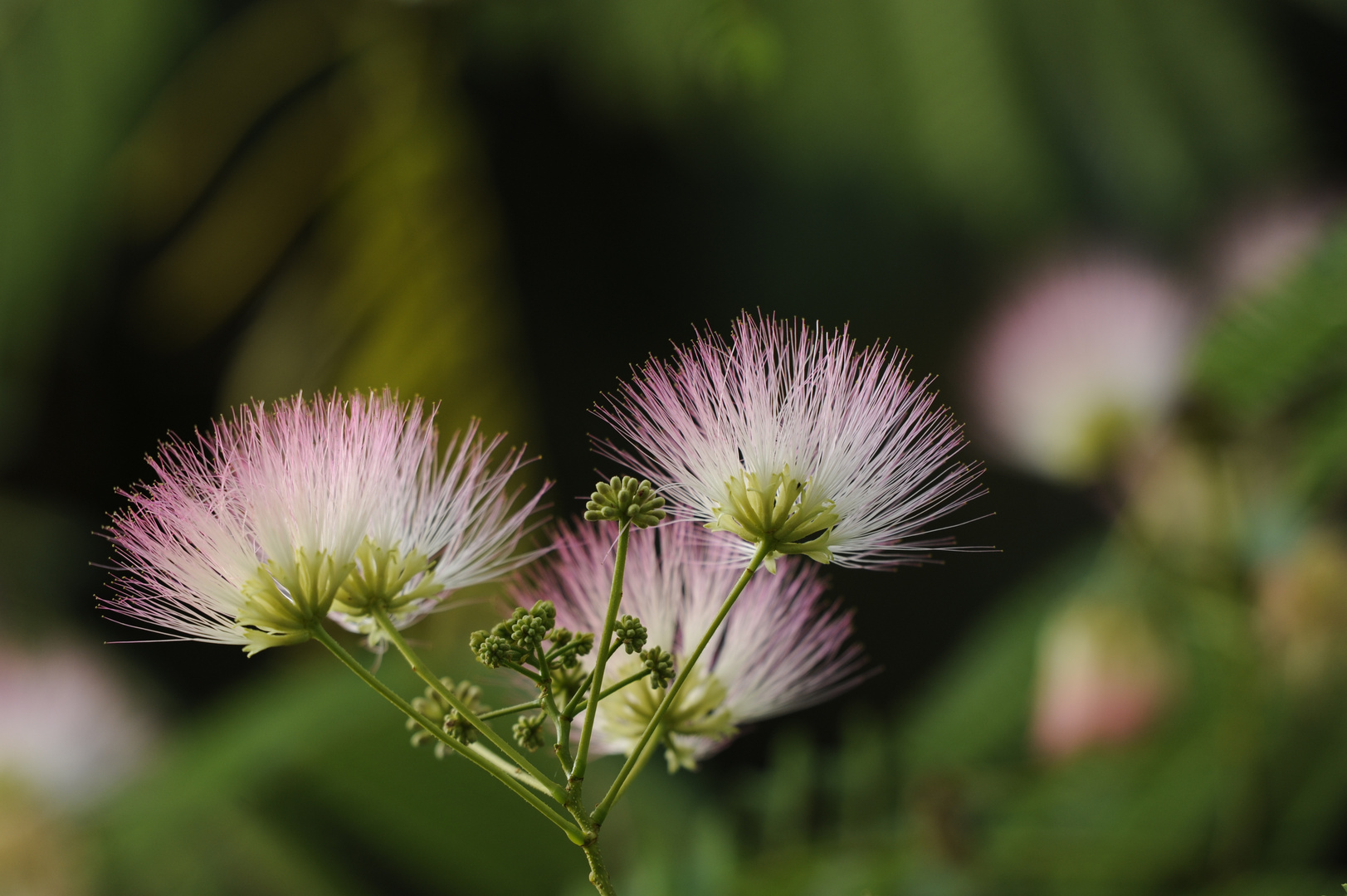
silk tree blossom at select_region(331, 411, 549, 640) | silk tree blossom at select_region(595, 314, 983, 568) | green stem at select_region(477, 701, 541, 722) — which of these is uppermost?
silk tree blossom at select_region(595, 314, 983, 568)

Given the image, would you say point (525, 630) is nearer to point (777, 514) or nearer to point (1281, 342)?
point (777, 514)

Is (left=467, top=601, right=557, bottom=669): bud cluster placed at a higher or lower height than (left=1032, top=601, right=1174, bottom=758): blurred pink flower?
higher

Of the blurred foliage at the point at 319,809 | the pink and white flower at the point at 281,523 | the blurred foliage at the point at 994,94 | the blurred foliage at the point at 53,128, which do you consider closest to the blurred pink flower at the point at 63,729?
the blurred foliage at the point at 319,809

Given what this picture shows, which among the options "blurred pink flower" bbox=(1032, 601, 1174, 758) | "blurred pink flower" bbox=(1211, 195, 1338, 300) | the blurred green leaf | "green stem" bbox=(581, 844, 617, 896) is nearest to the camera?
"green stem" bbox=(581, 844, 617, 896)

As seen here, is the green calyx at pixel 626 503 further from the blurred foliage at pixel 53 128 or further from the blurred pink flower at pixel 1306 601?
the blurred foliage at pixel 53 128

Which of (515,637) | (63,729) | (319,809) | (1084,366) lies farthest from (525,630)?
(63,729)

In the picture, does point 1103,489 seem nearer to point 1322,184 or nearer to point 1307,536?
point 1307,536

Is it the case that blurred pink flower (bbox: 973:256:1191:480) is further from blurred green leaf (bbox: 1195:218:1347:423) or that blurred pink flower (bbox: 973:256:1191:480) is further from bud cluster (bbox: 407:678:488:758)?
bud cluster (bbox: 407:678:488:758)

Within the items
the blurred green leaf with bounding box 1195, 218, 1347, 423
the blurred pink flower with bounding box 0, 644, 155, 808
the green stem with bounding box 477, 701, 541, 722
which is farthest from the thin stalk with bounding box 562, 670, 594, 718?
the blurred pink flower with bounding box 0, 644, 155, 808
